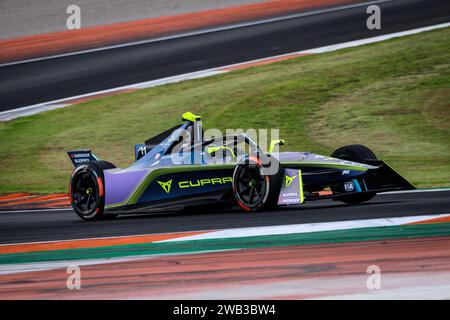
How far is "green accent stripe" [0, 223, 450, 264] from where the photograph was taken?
830 cm

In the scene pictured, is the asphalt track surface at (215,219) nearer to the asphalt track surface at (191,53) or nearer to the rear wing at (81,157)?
the rear wing at (81,157)

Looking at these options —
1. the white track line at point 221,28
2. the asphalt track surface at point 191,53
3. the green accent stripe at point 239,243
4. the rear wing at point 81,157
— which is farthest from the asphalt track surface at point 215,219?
the white track line at point 221,28

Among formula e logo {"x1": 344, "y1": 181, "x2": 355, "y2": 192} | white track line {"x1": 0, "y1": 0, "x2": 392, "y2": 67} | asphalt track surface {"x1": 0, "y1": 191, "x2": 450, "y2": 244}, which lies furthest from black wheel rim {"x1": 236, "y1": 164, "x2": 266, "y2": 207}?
white track line {"x1": 0, "y1": 0, "x2": 392, "y2": 67}

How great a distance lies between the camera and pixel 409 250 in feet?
24.3

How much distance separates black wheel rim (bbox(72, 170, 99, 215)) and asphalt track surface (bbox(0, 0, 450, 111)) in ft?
37.1

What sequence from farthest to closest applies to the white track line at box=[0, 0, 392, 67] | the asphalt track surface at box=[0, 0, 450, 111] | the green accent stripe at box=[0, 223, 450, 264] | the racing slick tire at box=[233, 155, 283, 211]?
the white track line at box=[0, 0, 392, 67]
the asphalt track surface at box=[0, 0, 450, 111]
the racing slick tire at box=[233, 155, 283, 211]
the green accent stripe at box=[0, 223, 450, 264]

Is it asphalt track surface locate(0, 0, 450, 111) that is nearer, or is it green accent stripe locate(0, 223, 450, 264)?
green accent stripe locate(0, 223, 450, 264)

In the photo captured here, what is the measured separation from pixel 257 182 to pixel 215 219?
2.25ft

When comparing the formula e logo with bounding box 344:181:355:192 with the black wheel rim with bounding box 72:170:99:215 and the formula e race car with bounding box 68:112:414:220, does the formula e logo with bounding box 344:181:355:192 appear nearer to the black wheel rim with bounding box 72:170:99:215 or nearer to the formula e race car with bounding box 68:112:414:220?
the formula e race car with bounding box 68:112:414:220

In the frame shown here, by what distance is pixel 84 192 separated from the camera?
1236cm

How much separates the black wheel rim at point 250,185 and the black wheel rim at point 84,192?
2.28 m

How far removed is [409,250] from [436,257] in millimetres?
433
